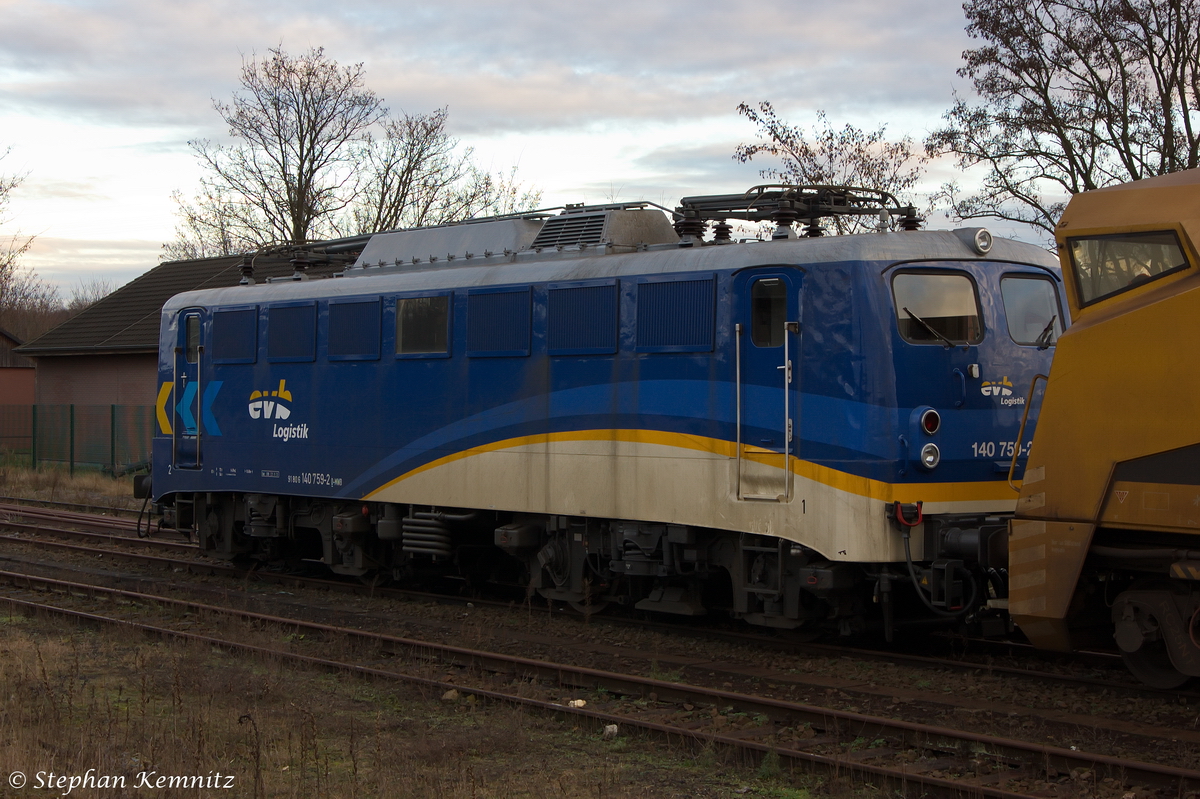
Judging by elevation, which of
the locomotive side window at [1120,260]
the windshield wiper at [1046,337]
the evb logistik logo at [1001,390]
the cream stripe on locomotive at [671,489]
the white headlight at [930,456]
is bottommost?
the cream stripe on locomotive at [671,489]

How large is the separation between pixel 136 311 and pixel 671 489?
30991 mm

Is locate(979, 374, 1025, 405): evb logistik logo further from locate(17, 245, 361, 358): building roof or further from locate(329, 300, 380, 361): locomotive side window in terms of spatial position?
locate(17, 245, 361, 358): building roof

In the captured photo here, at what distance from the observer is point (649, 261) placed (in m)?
10.7

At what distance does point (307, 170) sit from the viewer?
3650 centimetres

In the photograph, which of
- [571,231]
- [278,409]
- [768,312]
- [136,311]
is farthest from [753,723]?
[136,311]

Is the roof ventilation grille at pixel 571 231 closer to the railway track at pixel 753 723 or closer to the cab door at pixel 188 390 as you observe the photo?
the railway track at pixel 753 723

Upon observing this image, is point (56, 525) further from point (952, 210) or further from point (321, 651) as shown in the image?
point (952, 210)

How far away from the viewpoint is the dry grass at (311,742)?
6.44 meters

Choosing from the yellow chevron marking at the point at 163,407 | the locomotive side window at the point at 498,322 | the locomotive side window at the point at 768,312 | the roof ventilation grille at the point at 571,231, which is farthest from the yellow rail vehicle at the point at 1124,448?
the yellow chevron marking at the point at 163,407

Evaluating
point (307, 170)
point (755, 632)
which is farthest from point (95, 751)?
point (307, 170)

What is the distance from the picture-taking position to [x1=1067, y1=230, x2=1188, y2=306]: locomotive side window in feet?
22.9

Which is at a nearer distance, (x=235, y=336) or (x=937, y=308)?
(x=937, y=308)

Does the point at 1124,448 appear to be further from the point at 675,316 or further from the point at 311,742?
the point at 311,742

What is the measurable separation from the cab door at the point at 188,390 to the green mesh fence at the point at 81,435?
1505 centimetres
